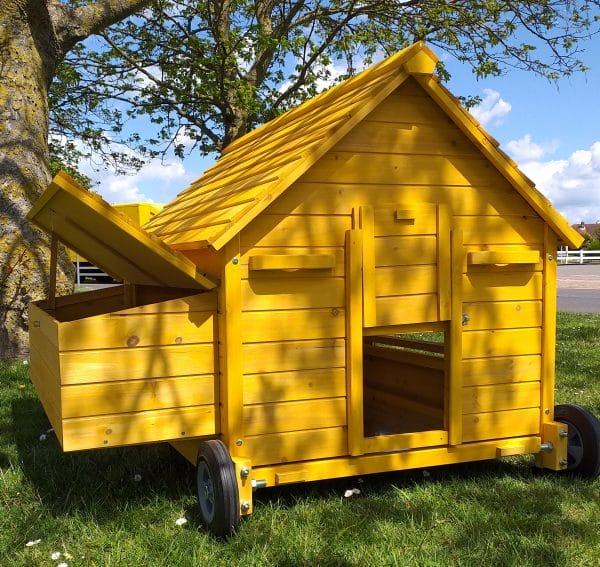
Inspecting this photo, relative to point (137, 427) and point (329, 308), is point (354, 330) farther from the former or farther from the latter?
point (137, 427)

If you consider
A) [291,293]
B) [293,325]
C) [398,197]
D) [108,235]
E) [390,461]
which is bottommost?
[390,461]

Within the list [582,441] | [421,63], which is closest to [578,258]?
[582,441]

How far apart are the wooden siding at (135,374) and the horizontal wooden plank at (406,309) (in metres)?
0.93

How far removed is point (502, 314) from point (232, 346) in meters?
1.67

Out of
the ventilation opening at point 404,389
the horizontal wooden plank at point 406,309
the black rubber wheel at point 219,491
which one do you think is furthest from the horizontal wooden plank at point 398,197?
the black rubber wheel at point 219,491

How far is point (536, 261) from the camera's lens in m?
4.05

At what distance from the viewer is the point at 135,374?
3357 mm

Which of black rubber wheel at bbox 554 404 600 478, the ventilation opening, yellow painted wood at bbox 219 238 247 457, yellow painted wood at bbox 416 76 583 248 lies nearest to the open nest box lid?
yellow painted wood at bbox 219 238 247 457

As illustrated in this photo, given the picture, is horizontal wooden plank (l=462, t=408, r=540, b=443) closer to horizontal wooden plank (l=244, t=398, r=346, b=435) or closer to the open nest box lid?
horizontal wooden plank (l=244, t=398, r=346, b=435)

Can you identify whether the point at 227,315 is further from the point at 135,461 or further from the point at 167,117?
the point at 167,117

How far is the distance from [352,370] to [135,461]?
1.71 metres

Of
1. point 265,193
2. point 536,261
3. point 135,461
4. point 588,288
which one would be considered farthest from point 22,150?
point 588,288

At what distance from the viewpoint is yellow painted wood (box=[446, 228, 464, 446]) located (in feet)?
12.7

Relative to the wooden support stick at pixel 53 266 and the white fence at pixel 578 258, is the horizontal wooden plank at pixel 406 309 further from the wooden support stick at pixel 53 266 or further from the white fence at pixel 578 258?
the white fence at pixel 578 258
